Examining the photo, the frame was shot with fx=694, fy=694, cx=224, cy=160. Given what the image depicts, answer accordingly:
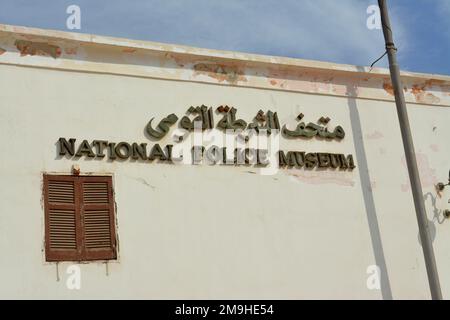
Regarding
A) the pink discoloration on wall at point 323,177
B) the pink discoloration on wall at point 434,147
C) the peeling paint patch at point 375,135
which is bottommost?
the pink discoloration on wall at point 323,177

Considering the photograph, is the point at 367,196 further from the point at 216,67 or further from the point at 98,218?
the point at 98,218

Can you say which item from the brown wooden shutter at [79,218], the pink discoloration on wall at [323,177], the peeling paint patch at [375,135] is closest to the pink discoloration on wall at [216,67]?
the peeling paint patch at [375,135]

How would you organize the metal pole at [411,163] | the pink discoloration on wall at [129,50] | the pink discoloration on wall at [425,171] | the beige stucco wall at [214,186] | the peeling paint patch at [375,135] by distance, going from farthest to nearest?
the pink discoloration on wall at [425,171] < the peeling paint patch at [375,135] < the metal pole at [411,163] < the pink discoloration on wall at [129,50] < the beige stucco wall at [214,186]

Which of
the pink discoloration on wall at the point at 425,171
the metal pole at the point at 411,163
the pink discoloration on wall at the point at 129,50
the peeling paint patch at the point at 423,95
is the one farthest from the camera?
the peeling paint patch at the point at 423,95

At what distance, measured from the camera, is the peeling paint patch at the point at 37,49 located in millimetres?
9125

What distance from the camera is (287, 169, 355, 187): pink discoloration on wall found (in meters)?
10.3

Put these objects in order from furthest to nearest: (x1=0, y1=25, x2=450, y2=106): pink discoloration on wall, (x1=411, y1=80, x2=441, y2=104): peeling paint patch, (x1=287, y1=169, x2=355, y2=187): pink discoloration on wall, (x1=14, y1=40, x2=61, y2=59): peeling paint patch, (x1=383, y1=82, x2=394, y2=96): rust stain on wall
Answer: (x1=411, y1=80, x2=441, y2=104): peeling paint patch < (x1=383, y1=82, x2=394, y2=96): rust stain on wall < (x1=287, y1=169, x2=355, y2=187): pink discoloration on wall < (x1=0, y1=25, x2=450, y2=106): pink discoloration on wall < (x1=14, y1=40, x2=61, y2=59): peeling paint patch

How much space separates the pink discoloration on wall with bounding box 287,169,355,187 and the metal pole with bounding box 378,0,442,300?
0.97 m

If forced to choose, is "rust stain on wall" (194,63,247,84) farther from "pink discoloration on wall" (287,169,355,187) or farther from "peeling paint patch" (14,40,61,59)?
"peeling paint patch" (14,40,61,59)

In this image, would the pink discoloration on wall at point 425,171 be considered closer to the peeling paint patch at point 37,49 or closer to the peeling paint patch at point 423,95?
the peeling paint patch at point 423,95

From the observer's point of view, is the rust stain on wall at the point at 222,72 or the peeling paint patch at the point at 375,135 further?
the peeling paint patch at the point at 375,135

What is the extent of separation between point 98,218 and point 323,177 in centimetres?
350

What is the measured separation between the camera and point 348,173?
1067cm

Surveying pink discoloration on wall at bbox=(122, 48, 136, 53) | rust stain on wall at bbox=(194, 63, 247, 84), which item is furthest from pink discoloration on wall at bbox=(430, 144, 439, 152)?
pink discoloration on wall at bbox=(122, 48, 136, 53)
